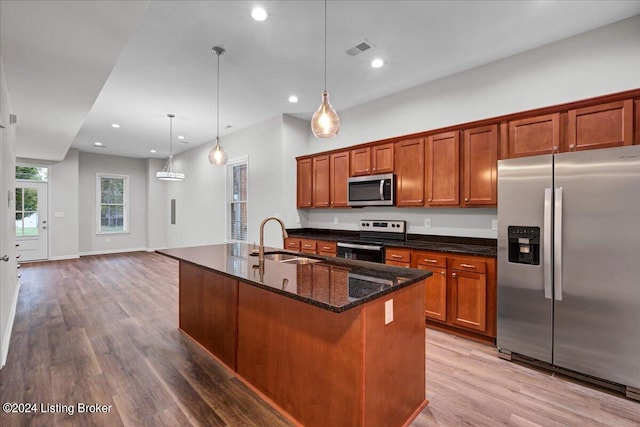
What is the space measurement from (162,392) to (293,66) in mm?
3556

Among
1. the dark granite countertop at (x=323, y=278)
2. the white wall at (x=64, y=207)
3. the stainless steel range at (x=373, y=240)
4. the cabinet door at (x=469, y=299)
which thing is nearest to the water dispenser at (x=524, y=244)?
the cabinet door at (x=469, y=299)

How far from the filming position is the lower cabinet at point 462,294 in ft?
9.88

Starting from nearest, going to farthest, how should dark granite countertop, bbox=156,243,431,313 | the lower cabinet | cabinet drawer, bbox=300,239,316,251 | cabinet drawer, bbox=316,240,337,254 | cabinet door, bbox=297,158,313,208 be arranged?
dark granite countertop, bbox=156,243,431,313 < the lower cabinet < cabinet drawer, bbox=316,240,337,254 < cabinet drawer, bbox=300,239,316,251 < cabinet door, bbox=297,158,313,208

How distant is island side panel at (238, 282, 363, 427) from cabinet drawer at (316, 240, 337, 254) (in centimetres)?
223

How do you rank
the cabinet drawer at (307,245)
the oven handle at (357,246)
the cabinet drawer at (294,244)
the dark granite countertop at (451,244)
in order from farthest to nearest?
the cabinet drawer at (294,244), the cabinet drawer at (307,245), the oven handle at (357,246), the dark granite countertop at (451,244)

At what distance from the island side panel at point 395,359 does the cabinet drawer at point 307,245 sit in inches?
111

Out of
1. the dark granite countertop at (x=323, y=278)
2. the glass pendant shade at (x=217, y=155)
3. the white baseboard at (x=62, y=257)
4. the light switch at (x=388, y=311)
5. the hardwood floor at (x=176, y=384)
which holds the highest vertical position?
the glass pendant shade at (x=217, y=155)

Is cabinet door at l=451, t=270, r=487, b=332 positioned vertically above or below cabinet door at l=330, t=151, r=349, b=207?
below

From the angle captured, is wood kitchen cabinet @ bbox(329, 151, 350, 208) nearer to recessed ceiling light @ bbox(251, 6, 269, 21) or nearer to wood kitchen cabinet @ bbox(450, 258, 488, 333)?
wood kitchen cabinet @ bbox(450, 258, 488, 333)

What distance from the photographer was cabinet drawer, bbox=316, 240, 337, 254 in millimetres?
4484

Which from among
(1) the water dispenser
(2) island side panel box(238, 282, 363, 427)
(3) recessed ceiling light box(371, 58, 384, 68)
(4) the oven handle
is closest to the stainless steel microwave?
(4) the oven handle

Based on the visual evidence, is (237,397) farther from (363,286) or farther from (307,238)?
(307,238)

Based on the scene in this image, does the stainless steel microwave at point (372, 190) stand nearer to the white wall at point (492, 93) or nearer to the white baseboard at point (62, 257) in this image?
the white wall at point (492, 93)

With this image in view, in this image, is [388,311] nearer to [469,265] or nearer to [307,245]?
[469,265]
